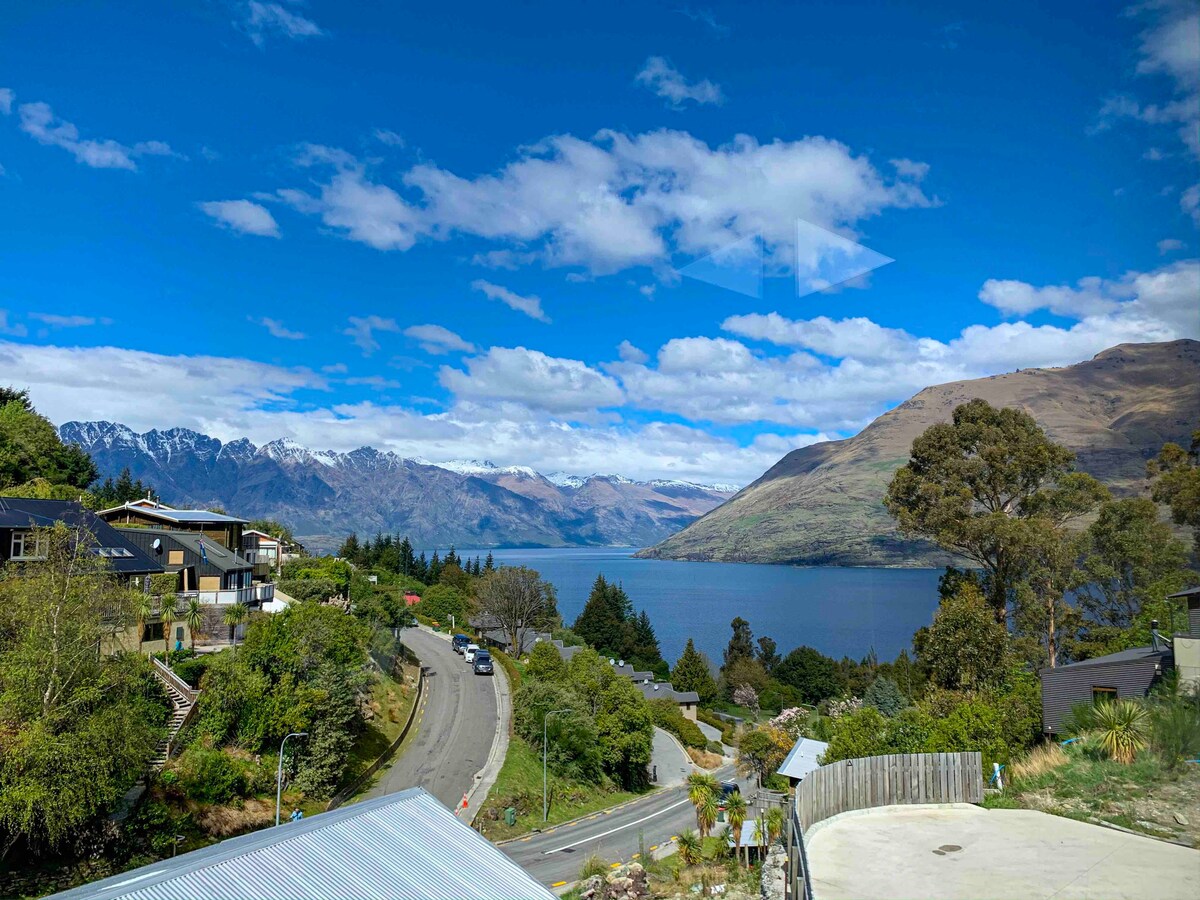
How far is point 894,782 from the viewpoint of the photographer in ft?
56.7

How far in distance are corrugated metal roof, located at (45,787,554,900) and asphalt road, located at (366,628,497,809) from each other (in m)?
22.0

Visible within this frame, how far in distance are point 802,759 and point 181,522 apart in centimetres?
4185

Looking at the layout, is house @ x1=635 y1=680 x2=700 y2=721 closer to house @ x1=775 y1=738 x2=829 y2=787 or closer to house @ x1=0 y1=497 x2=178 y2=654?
house @ x1=775 y1=738 x2=829 y2=787

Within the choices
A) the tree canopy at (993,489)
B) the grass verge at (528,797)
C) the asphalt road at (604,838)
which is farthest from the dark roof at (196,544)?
the tree canopy at (993,489)

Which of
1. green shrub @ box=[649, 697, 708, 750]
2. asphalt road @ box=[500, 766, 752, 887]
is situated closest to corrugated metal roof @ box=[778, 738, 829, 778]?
asphalt road @ box=[500, 766, 752, 887]

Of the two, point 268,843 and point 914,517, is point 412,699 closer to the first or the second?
point 914,517

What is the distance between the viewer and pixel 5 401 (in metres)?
66.4

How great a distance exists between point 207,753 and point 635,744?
91.9 ft

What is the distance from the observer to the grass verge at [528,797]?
34.2 m

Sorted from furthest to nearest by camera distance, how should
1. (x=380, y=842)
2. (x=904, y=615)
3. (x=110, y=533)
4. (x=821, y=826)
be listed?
(x=904, y=615), (x=110, y=533), (x=821, y=826), (x=380, y=842)

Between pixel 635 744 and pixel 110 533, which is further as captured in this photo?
pixel 635 744

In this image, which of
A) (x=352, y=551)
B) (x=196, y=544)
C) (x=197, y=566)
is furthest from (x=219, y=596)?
(x=352, y=551)

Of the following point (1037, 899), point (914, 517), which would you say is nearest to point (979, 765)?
point (1037, 899)

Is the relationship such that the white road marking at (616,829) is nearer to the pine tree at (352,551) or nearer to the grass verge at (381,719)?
the grass verge at (381,719)
